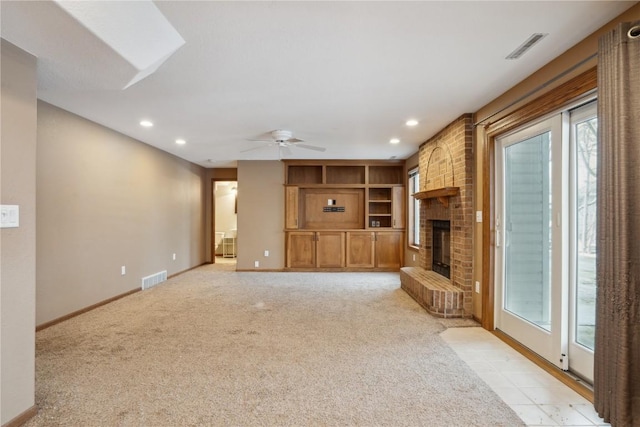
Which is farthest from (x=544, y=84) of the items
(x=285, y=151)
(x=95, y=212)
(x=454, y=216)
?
(x=95, y=212)

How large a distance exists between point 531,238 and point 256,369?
2549 millimetres

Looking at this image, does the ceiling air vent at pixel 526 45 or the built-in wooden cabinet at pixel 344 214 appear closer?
the ceiling air vent at pixel 526 45

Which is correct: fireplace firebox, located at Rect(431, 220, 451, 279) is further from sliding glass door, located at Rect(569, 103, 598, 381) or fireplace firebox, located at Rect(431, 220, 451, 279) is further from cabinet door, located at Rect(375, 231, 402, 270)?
sliding glass door, located at Rect(569, 103, 598, 381)

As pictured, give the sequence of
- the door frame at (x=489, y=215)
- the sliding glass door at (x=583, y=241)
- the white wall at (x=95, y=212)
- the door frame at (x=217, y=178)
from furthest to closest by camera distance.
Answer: the door frame at (x=217, y=178), the white wall at (x=95, y=212), the door frame at (x=489, y=215), the sliding glass door at (x=583, y=241)

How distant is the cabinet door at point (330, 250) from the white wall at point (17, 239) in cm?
528

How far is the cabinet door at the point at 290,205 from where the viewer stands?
7012 mm

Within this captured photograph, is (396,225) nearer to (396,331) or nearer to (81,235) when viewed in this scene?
(396,331)

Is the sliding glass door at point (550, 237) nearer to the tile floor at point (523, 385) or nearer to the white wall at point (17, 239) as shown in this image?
the tile floor at point (523, 385)

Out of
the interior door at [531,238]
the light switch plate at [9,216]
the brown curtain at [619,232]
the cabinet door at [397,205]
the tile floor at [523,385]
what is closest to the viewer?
the brown curtain at [619,232]

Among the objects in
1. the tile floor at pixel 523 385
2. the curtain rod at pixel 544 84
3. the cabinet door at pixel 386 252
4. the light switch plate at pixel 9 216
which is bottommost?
the tile floor at pixel 523 385

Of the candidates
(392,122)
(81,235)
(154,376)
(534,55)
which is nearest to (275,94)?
(392,122)

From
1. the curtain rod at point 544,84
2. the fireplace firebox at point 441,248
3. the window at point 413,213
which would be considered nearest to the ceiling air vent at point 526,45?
the curtain rod at point 544,84

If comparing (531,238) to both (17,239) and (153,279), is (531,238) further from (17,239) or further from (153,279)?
(153,279)

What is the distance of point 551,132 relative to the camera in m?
2.57
